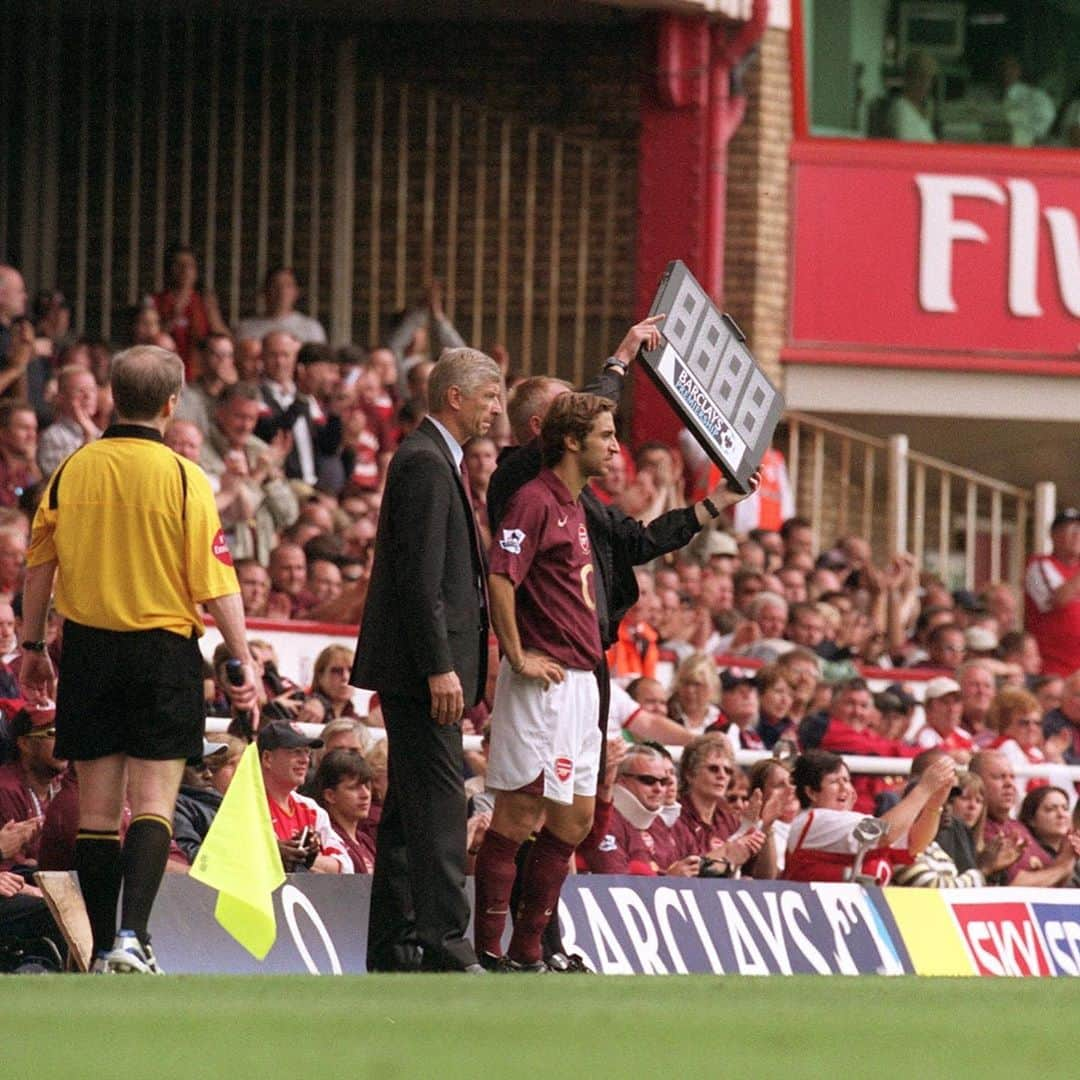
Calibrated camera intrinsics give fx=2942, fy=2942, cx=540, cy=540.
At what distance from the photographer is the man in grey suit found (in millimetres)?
8000

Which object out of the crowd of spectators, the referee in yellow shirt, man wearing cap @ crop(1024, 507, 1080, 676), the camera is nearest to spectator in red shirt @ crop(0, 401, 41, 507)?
the crowd of spectators

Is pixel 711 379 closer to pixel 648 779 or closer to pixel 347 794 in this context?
pixel 347 794

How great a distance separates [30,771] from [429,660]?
1.93 metres

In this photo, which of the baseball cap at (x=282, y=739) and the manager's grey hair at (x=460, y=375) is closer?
the manager's grey hair at (x=460, y=375)

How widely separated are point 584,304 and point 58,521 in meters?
13.3

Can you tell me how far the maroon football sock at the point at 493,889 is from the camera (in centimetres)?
838

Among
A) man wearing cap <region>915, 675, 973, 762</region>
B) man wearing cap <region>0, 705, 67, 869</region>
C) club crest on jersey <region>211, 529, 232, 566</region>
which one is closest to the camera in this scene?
club crest on jersey <region>211, 529, 232, 566</region>

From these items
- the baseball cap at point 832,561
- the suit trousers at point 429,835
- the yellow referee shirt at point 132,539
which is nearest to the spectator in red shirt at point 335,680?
the suit trousers at point 429,835

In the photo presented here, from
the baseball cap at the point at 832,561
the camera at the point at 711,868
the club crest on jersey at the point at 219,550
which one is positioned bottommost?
the baseball cap at the point at 832,561

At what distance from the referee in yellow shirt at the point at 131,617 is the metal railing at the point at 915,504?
43.2 ft

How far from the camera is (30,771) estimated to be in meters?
9.34

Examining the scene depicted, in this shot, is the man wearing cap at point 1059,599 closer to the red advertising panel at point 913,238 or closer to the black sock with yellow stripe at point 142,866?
the red advertising panel at point 913,238

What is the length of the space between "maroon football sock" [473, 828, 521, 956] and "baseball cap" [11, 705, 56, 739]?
1640 mm

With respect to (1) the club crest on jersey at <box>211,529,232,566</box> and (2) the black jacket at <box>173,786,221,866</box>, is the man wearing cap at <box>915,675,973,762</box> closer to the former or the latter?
(2) the black jacket at <box>173,786,221,866</box>
